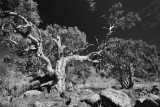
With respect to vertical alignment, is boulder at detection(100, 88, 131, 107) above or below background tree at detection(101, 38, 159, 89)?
below

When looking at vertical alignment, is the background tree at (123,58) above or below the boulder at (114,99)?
above

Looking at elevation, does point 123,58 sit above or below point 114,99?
above

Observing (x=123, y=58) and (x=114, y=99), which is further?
(x=123, y=58)

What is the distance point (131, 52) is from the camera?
19328 mm

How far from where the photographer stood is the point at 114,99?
838 centimetres

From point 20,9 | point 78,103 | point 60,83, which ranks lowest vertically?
Result: point 78,103

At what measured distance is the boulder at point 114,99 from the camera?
8152 millimetres

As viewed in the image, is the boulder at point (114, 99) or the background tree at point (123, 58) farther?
the background tree at point (123, 58)

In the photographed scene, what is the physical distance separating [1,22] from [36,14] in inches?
153

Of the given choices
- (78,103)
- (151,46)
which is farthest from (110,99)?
(151,46)

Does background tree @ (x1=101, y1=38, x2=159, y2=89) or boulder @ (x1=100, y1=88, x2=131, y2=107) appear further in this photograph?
background tree @ (x1=101, y1=38, x2=159, y2=89)

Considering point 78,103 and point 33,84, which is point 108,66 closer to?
point 33,84

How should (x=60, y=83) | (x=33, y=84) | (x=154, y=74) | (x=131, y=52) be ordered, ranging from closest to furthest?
(x=60, y=83)
(x=33, y=84)
(x=131, y=52)
(x=154, y=74)

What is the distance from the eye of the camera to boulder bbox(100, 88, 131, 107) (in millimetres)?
8152
